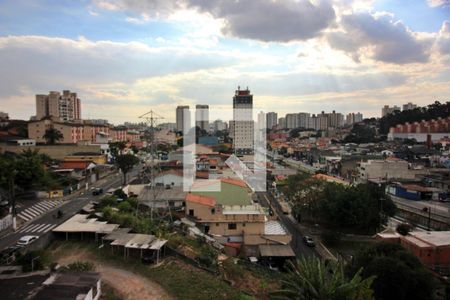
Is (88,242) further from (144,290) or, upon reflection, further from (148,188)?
(148,188)

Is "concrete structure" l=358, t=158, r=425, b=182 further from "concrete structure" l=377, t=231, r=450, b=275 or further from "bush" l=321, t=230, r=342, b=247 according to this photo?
"concrete structure" l=377, t=231, r=450, b=275

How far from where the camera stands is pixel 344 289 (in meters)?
6.65

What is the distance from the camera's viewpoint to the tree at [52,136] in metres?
32.5

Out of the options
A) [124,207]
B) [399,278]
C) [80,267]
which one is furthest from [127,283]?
[399,278]

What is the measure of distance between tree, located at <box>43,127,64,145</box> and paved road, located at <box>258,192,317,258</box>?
2117 cm

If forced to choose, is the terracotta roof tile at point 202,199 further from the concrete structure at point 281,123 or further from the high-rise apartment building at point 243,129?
the concrete structure at point 281,123

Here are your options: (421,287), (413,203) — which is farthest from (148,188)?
(413,203)

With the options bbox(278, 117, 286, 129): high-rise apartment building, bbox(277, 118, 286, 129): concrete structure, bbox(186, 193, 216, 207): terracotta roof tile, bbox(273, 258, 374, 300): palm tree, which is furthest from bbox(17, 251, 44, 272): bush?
bbox(278, 117, 286, 129): high-rise apartment building

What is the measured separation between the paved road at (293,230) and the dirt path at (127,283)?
25.9ft

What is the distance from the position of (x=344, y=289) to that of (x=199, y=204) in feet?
30.4

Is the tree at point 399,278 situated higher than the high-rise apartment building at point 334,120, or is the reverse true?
the high-rise apartment building at point 334,120

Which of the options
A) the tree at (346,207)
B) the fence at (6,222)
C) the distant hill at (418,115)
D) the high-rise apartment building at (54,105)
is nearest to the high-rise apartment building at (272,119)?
the distant hill at (418,115)

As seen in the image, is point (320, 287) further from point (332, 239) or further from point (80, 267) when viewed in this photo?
point (332, 239)

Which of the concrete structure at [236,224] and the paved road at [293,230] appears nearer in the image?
the concrete structure at [236,224]
